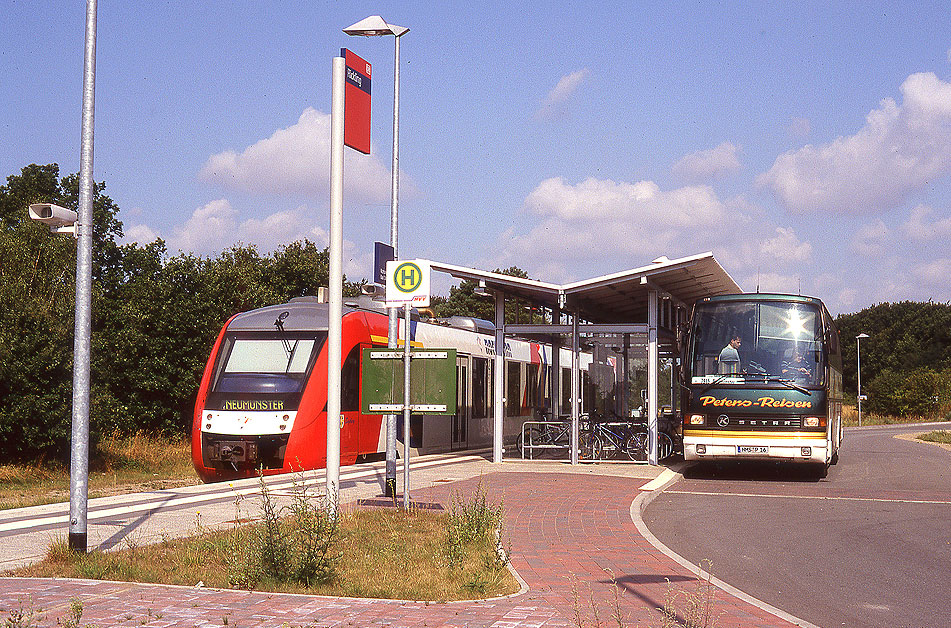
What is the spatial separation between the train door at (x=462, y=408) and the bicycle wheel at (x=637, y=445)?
18.1ft

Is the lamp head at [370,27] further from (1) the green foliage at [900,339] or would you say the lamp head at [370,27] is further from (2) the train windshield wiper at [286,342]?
(1) the green foliage at [900,339]

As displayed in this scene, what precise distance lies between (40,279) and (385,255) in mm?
17484

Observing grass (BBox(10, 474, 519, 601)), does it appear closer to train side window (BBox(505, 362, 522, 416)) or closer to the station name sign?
the station name sign

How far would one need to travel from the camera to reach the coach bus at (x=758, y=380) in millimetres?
17875

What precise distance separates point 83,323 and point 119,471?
17486mm

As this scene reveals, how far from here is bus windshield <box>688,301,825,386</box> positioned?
18.1 meters

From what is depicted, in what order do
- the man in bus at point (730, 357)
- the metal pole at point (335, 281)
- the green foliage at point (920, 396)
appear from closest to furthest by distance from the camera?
the metal pole at point (335, 281), the man in bus at point (730, 357), the green foliage at point (920, 396)

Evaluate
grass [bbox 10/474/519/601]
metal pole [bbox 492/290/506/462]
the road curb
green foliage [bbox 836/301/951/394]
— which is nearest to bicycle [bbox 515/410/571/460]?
metal pole [bbox 492/290/506/462]

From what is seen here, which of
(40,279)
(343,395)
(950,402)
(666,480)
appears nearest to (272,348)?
(343,395)

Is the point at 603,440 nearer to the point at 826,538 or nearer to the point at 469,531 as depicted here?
the point at 826,538

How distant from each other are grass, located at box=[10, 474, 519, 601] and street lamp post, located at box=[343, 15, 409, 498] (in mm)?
3776

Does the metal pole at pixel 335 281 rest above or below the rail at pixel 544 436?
above

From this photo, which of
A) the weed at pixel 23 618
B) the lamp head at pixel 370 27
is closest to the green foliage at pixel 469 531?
the weed at pixel 23 618

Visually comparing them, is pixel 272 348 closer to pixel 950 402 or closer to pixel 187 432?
pixel 187 432
